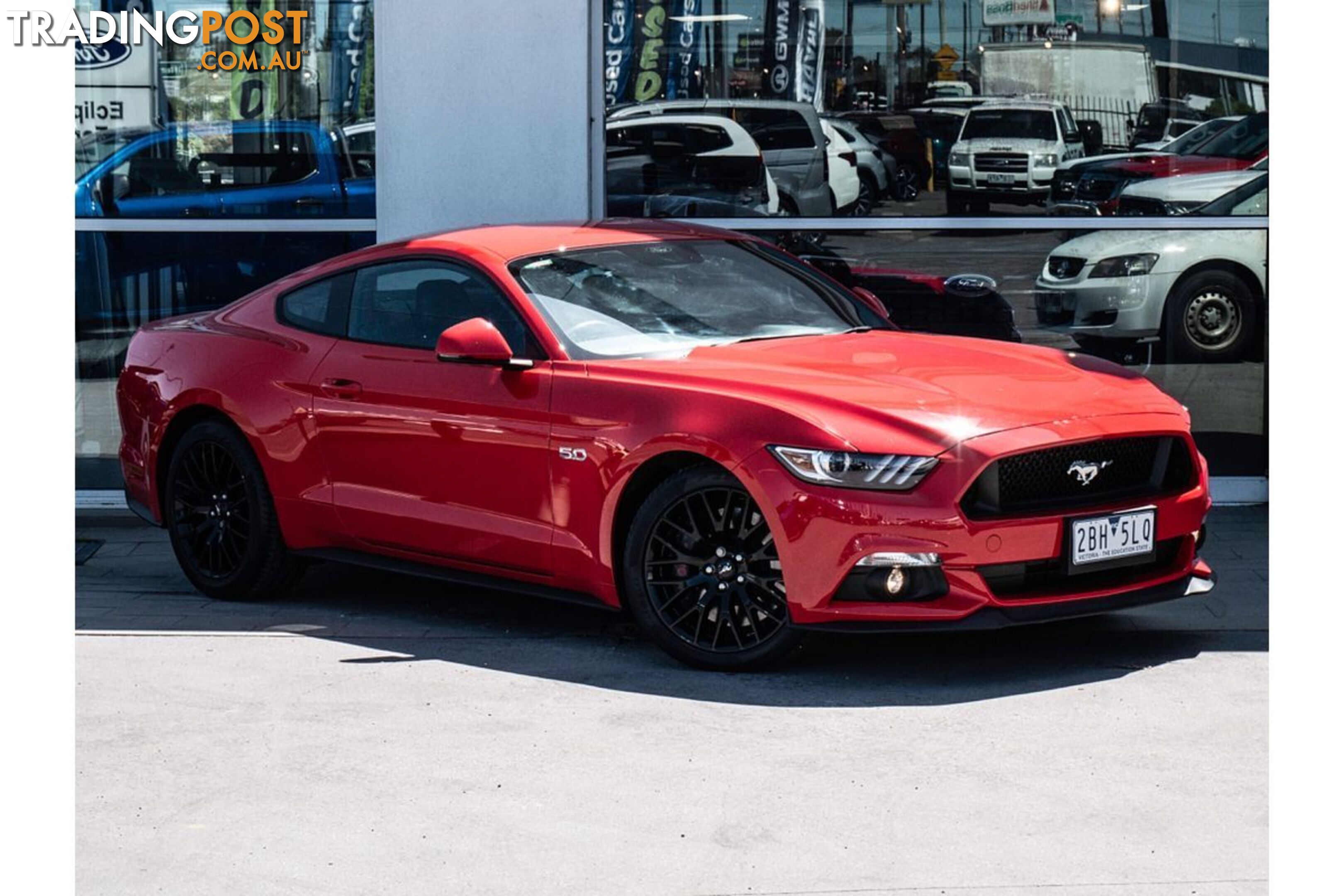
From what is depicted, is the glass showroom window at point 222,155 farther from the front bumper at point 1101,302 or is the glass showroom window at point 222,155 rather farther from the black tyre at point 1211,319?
the black tyre at point 1211,319

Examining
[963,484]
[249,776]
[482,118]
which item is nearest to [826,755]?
[963,484]

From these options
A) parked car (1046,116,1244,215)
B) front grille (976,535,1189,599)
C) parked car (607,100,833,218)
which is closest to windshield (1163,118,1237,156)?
parked car (1046,116,1244,215)

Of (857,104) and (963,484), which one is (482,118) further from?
(963,484)

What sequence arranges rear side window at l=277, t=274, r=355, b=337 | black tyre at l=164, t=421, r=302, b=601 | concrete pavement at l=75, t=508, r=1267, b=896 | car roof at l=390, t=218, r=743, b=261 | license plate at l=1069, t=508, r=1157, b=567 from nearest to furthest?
concrete pavement at l=75, t=508, r=1267, b=896 < license plate at l=1069, t=508, r=1157, b=567 < car roof at l=390, t=218, r=743, b=261 < rear side window at l=277, t=274, r=355, b=337 < black tyre at l=164, t=421, r=302, b=601

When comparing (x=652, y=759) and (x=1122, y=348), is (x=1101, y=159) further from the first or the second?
(x=652, y=759)

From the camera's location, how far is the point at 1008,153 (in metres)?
10.0

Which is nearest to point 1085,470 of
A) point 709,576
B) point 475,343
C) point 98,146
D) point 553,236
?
point 709,576

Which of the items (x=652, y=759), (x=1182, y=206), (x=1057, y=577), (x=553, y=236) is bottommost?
(x=652, y=759)

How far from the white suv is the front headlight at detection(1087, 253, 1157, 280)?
0.46m

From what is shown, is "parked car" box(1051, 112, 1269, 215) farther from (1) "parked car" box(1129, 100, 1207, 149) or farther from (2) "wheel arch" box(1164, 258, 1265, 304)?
(2) "wheel arch" box(1164, 258, 1265, 304)

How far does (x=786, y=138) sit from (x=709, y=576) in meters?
4.22

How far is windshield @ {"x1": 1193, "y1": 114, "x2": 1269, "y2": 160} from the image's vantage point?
9961 millimetres
